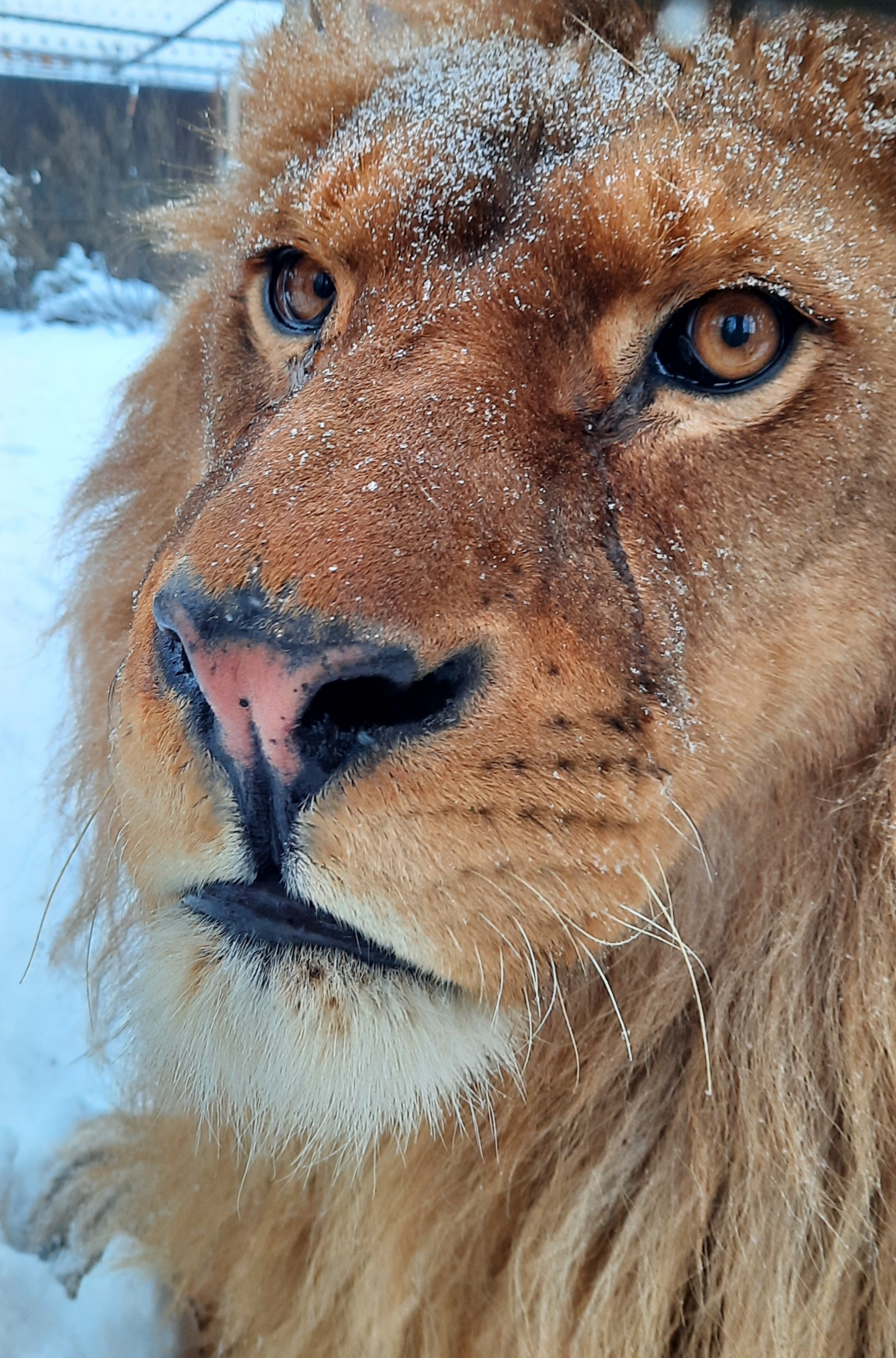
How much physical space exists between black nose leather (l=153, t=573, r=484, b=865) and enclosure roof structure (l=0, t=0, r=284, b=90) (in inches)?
46.4

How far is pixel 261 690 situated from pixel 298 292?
625 millimetres

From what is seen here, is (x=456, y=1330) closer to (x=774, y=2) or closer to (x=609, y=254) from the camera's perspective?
(x=609, y=254)

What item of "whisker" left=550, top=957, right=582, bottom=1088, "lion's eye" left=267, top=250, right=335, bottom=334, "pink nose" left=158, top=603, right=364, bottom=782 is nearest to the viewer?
"pink nose" left=158, top=603, right=364, bottom=782

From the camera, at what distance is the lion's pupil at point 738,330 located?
2.81 ft

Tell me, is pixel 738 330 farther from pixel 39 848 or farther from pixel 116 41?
pixel 39 848

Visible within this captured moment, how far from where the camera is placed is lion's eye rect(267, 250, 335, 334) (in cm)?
109

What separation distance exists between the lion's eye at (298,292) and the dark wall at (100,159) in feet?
1.70

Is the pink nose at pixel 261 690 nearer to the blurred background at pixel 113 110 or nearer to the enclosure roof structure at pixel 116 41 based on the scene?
the blurred background at pixel 113 110

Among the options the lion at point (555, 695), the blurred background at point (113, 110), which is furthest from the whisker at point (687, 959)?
the blurred background at point (113, 110)

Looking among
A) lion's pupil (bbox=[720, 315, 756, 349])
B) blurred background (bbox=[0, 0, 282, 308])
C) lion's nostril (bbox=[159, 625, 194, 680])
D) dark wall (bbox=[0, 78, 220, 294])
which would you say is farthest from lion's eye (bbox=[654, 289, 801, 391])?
dark wall (bbox=[0, 78, 220, 294])

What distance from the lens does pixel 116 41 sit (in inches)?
65.8

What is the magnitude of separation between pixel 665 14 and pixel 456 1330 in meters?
1.36

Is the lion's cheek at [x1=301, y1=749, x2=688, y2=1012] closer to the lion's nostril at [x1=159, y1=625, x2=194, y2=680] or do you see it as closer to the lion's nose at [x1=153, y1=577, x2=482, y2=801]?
the lion's nose at [x1=153, y1=577, x2=482, y2=801]

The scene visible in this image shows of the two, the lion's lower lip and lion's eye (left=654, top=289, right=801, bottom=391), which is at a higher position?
lion's eye (left=654, top=289, right=801, bottom=391)
